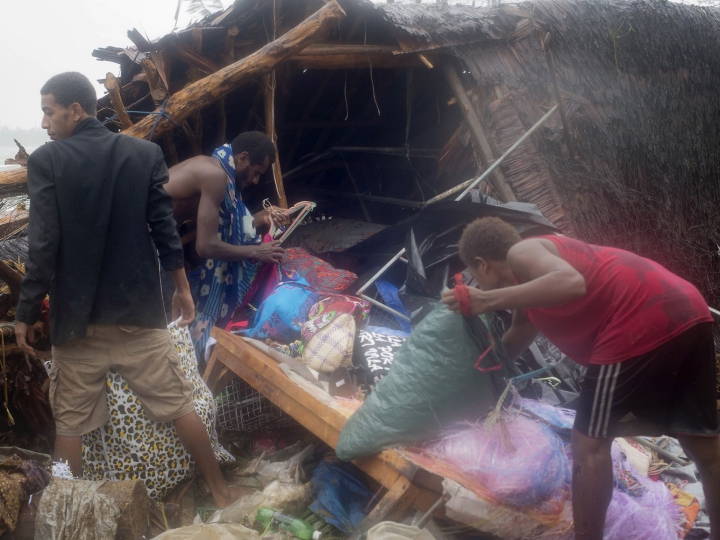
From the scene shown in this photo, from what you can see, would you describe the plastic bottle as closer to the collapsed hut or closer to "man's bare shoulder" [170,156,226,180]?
the collapsed hut

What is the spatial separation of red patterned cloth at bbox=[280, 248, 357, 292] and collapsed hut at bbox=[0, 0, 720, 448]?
2.64ft

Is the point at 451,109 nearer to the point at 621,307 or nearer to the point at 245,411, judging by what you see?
the point at 245,411

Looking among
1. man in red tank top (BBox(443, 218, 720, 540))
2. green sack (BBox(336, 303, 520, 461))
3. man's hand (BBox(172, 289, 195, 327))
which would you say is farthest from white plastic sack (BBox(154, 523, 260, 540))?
man in red tank top (BBox(443, 218, 720, 540))

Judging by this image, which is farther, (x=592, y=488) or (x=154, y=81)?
(x=154, y=81)

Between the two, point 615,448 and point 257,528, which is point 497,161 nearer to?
point 615,448

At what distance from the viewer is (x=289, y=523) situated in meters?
2.50

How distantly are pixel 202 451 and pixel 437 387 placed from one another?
1273 mm

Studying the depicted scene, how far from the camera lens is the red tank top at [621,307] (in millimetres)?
1884

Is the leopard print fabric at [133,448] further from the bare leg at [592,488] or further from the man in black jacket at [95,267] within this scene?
the bare leg at [592,488]

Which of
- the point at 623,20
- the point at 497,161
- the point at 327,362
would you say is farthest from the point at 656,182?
the point at 327,362

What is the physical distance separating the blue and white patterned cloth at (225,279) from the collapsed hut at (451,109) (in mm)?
716

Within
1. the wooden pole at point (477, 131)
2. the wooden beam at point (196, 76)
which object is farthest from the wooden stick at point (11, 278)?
the wooden pole at point (477, 131)

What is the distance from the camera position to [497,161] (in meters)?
4.29

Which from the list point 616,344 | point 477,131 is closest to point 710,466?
point 616,344
